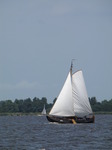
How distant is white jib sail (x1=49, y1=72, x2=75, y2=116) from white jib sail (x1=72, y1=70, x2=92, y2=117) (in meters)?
1.03

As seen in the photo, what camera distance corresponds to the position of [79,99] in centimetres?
9888

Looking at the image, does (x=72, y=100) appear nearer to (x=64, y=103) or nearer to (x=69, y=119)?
(x=64, y=103)

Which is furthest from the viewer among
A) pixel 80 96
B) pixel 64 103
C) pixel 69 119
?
pixel 69 119

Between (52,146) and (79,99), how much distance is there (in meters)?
47.1

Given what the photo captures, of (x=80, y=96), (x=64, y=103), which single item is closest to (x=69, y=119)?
(x=64, y=103)

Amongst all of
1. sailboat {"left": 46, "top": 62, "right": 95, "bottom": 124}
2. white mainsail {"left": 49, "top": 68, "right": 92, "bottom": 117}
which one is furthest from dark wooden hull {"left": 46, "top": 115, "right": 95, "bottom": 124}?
white mainsail {"left": 49, "top": 68, "right": 92, "bottom": 117}

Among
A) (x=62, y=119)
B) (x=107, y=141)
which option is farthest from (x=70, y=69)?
(x=107, y=141)

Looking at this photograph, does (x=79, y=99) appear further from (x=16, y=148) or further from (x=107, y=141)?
(x=16, y=148)

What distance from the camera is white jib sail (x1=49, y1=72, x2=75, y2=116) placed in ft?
322

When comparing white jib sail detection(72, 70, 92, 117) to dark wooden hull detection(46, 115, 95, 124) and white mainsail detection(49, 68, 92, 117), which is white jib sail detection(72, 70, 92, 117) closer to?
white mainsail detection(49, 68, 92, 117)

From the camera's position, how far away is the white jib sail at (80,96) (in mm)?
98688

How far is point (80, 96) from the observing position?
98875 millimetres

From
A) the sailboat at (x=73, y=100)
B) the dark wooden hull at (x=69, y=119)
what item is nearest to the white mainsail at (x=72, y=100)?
the sailboat at (x=73, y=100)

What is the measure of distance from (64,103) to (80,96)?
11.6ft
